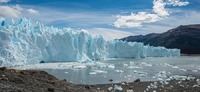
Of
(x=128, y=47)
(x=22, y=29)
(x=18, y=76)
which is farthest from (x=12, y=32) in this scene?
(x=128, y=47)

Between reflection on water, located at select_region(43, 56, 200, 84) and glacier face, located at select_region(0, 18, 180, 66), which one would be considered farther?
glacier face, located at select_region(0, 18, 180, 66)

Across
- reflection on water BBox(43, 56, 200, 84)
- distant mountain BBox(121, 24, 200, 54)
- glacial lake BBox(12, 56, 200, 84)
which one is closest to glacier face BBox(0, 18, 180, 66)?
glacial lake BBox(12, 56, 200, 84)

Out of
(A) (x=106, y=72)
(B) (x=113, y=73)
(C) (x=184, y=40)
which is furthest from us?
(C) (x=184, y=40)

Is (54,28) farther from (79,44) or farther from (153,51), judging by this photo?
(153,51)

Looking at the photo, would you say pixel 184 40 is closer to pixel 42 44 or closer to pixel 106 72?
pixel 42 44

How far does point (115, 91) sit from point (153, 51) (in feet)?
155

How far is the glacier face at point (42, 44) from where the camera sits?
25609 mm

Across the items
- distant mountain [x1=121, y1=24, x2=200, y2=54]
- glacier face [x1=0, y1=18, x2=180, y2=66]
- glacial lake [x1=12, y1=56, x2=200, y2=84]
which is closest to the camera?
glacial lake [x1=12, y1=56, x2=200, y2=84]

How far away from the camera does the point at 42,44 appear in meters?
30.0

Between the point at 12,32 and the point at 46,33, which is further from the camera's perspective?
the point at 46,33

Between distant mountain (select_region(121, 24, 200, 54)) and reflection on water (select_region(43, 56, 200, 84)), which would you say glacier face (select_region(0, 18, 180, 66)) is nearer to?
reflection on water (select_region(43, 56, 200, 84))

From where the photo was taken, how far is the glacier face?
25609mm

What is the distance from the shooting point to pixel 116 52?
150ft

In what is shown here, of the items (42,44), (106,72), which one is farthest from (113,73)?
(42,44)
